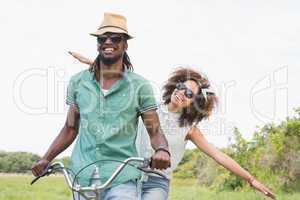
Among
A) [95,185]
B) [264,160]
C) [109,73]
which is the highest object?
[109,73]

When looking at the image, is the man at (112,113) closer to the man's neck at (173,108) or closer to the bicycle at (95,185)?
the bicycle at (95,185)

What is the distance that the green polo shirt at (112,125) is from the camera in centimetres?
511

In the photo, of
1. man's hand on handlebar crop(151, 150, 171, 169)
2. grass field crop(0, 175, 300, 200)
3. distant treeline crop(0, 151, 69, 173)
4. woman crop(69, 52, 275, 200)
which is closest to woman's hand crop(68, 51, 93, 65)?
woman crop(69, 52, 275, 200)

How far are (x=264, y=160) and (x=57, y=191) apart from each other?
363 cm

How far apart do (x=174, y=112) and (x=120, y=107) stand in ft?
3.86

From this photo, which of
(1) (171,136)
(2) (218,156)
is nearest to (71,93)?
(1) (171,136)

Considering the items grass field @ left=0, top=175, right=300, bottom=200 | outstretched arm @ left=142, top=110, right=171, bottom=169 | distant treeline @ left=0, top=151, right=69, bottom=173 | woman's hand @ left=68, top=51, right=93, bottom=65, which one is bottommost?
grass field @ left=0, top=175, right=300, bottom=200

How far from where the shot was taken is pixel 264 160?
13023mm

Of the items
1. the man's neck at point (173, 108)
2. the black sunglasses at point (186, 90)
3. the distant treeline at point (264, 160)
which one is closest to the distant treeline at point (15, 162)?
the distant treeline at point (264, 160)

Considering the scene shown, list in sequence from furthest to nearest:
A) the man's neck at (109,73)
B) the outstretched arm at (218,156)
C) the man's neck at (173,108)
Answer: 1. the outstretched arm at (218,156)
2. the man's neck at (173,108)
3. the man's neck at (109,73)

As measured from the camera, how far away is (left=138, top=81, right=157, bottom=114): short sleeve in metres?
5.12

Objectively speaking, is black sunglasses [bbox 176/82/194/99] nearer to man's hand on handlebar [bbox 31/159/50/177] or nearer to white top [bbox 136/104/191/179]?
white top [bbox 136/104/191/179]

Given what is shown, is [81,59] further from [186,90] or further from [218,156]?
[218,156]

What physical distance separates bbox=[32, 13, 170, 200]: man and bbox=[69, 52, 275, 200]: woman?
717 millimetres
